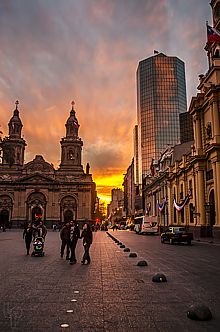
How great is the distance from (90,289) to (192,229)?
2997cm

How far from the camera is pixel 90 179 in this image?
8525 cm

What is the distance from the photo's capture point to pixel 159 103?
120000 millimetres

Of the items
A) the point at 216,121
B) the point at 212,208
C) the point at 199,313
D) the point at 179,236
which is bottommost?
the point at 199,313

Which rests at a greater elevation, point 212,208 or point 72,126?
point 72,126

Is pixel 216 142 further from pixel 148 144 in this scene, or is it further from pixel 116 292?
pixel 148 144

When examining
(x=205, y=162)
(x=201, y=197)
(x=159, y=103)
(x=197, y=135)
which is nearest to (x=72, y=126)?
(x=159, y=103)

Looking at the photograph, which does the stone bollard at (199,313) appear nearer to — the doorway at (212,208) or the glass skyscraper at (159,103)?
the doorway at (212,208)

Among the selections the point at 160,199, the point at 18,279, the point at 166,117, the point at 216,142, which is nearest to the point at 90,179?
the point at 160,199

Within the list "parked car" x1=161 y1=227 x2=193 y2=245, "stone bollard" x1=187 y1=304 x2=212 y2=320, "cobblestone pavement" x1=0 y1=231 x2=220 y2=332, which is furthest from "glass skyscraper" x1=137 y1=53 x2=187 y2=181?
"stone bollard" x1=187 y1=304 x2=212 y2=320

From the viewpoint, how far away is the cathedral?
269ft

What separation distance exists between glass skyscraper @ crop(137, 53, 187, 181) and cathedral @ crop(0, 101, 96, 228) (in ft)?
125

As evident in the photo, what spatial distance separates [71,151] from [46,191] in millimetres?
12614

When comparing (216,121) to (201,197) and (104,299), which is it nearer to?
(201,197)

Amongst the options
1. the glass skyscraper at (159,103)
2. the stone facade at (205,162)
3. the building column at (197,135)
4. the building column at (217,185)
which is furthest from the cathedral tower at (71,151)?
the building column at (217,185)
